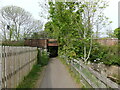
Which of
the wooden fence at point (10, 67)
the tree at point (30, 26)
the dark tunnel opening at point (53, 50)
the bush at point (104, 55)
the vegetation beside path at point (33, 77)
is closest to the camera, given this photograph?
the wooden fence at point (10, 67)

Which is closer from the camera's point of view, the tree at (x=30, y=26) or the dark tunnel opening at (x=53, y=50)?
the tree at (x=30, y=26)

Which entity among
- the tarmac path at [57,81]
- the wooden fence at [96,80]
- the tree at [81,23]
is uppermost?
the tree at [81,23]

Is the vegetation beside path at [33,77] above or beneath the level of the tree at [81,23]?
beneath

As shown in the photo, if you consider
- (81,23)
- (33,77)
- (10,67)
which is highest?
(81,23)

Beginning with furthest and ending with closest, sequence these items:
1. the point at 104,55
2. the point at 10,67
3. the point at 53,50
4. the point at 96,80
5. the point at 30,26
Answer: the point at 53,50, the point at 30,26, the point at 104,55, the point at 10,67, the point at 96,80

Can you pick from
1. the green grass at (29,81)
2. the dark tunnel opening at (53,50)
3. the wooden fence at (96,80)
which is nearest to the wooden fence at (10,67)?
the green grass at (29,81)

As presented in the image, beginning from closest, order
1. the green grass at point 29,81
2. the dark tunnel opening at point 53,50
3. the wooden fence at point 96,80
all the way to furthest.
A: the wooden fence at point 96,80, the green grass at point 29,81, the dark tunnel opening at point 53,50

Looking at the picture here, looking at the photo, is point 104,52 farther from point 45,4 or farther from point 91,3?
point 45,4

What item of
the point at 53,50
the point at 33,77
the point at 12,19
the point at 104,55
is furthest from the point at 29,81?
the point at 53,50

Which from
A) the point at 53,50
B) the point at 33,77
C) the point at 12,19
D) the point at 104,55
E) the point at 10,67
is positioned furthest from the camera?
the point at 53,50

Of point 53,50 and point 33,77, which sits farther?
point 53,50

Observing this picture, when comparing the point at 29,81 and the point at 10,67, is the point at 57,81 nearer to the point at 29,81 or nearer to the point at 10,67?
the point at 29,81

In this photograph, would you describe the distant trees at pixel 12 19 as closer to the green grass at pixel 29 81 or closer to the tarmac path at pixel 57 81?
the green grass at pixel 29 81

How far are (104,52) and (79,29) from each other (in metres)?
2.52
